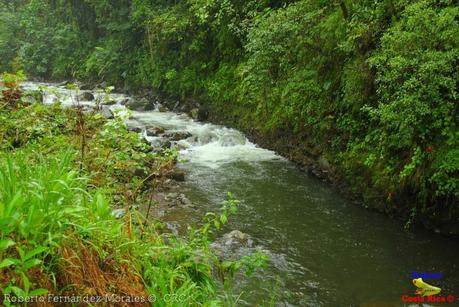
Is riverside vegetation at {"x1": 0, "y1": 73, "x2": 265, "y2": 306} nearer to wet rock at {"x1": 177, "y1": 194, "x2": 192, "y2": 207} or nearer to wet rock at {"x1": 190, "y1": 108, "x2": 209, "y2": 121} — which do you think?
wet rock at {"x1": 177, "y1": 194, "x2": 192, "y2": 207}

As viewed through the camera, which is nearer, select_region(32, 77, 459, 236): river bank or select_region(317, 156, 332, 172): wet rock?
select_region(32, 77, 459, 236): river bank

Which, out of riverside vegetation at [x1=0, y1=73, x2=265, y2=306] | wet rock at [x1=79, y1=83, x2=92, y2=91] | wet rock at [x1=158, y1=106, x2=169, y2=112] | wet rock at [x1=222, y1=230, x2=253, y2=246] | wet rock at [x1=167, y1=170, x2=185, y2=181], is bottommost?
wet rock at [x1=222, y1=230, x2=253, y2=246]

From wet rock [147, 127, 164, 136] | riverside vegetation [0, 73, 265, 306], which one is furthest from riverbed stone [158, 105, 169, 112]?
riverside vegetation [0, 73, 265, 306]

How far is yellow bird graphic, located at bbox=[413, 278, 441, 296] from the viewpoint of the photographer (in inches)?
201

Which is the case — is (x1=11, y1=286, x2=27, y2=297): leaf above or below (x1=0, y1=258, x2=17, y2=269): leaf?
below

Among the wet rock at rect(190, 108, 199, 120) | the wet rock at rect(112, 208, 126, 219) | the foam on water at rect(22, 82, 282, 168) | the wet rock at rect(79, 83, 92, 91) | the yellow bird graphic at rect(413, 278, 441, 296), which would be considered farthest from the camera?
the wet rock at rect(79, 83, 92, 91)

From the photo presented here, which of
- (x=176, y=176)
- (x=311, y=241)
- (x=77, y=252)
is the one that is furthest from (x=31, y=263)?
(x=176, y=176)

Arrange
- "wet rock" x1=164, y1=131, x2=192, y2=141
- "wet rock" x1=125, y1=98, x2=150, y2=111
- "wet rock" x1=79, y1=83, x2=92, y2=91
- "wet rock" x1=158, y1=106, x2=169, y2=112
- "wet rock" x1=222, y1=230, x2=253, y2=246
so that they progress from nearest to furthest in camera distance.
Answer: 1. "wet rock" x1=222, y1=230, x2=253, y2=246
2. "wet rock" x1=164, y1=131, x2=192, y2=141
3. "wet rock" x1=158, y1=106, x2=169, y2=112
4. "wet rock" x1=125, y1=98, x2=150, y2=111
5. "wet rock" x1=79, y1=83, x2=92, y2=91

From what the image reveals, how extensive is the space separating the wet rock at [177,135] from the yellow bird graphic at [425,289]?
839 cm

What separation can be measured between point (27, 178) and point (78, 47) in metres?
29.0

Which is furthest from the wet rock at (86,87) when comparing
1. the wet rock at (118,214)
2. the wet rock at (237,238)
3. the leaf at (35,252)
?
the leaf at (35,252)

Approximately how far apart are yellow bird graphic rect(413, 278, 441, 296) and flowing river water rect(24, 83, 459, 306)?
0.26 feet

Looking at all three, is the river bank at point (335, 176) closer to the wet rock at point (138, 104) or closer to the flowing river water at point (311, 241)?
the flowing river water at point (311, 241)

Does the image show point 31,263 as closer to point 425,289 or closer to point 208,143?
point 425,289
